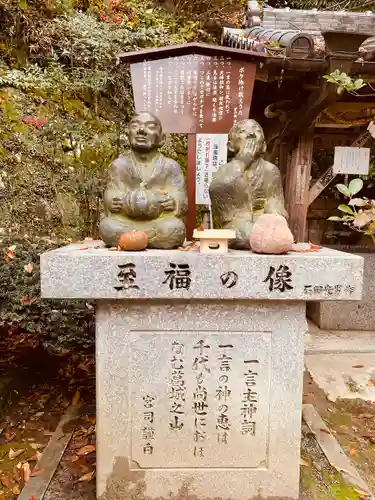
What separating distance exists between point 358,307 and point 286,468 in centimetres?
435

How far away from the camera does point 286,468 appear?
2533mm

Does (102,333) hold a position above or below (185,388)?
above

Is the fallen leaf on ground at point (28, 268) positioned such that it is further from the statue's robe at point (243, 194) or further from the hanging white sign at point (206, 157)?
the statue's robe at point (243, 194)

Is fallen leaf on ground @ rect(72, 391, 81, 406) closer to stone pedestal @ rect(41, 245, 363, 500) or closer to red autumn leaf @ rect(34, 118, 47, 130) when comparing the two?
stone pedestal @ rect(41, 245, 363, 500)

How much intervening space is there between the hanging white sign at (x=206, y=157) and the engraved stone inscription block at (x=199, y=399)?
166 centimetres

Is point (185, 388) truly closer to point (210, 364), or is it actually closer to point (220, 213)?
point (210, 364)

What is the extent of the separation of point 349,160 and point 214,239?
4.37 metres

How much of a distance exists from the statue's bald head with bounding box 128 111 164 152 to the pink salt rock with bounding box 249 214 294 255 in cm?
87

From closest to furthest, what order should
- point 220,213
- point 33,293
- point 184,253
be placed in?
point 184,253
point 220,213
point 33,293

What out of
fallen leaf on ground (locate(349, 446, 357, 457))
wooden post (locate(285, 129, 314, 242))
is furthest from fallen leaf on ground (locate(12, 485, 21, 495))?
wooden post (locate(285, 129, 314, 242))

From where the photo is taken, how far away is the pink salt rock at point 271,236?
2270 millimetres

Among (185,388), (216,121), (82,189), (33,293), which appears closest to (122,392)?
(185,388)

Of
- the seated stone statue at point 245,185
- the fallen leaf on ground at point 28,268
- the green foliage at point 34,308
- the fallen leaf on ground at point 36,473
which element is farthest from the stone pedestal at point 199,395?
the green foliage at point 34,308

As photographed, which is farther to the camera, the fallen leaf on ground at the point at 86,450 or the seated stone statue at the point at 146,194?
the fallen leaf on ground at the point at 86,450
